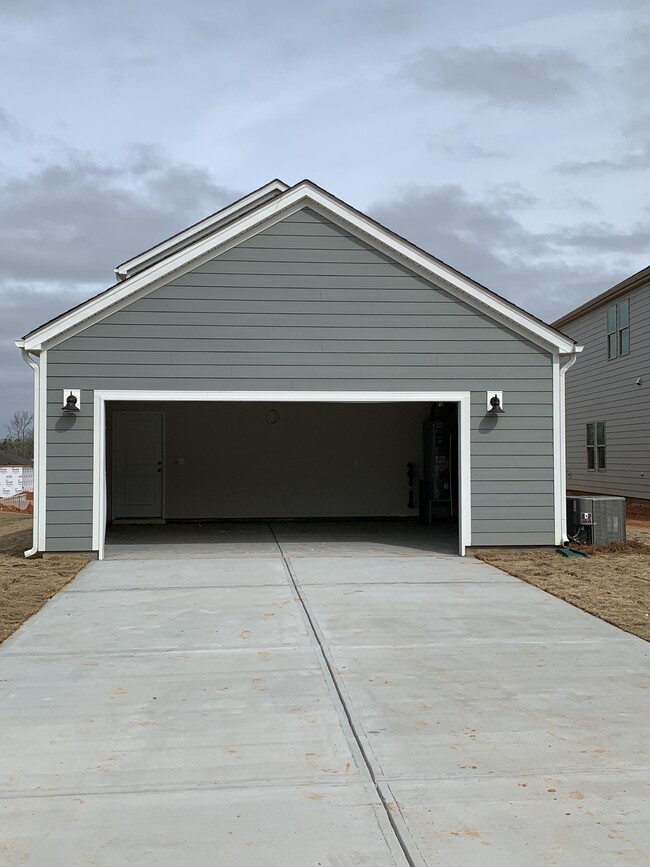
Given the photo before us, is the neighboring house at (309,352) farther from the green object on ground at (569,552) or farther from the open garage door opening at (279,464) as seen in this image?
the open garage door opening at (279,464)

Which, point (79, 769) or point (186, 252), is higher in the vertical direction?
point (186, 252)

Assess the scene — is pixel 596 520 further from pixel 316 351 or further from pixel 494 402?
pixel 316 351

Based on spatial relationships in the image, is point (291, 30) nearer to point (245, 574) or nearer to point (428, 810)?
point (245, 574)

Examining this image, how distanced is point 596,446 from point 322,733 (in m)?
21.0

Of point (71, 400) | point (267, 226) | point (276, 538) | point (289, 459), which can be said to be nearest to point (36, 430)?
→ point (71, 400)

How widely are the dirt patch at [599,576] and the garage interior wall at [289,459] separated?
17.6ft

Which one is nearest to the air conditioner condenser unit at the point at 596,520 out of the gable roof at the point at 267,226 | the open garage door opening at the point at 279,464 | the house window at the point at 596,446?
the gable roof at the point at 267,226

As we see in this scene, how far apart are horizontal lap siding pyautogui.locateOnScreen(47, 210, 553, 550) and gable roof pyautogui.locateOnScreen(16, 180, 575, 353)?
11 cm

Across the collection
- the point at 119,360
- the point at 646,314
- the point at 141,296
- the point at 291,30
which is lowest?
the point at 119,360

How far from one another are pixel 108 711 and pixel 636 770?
2738 mm

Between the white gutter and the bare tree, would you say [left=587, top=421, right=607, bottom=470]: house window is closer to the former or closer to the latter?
the white gutter

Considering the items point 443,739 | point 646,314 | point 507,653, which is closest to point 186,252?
point 507,653

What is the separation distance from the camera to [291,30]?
10.6m

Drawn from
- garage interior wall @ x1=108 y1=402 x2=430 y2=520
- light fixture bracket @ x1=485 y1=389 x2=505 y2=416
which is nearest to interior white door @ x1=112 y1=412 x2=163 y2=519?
garage interior wall @ x1=108 y1=402 x2=430 y2=520
